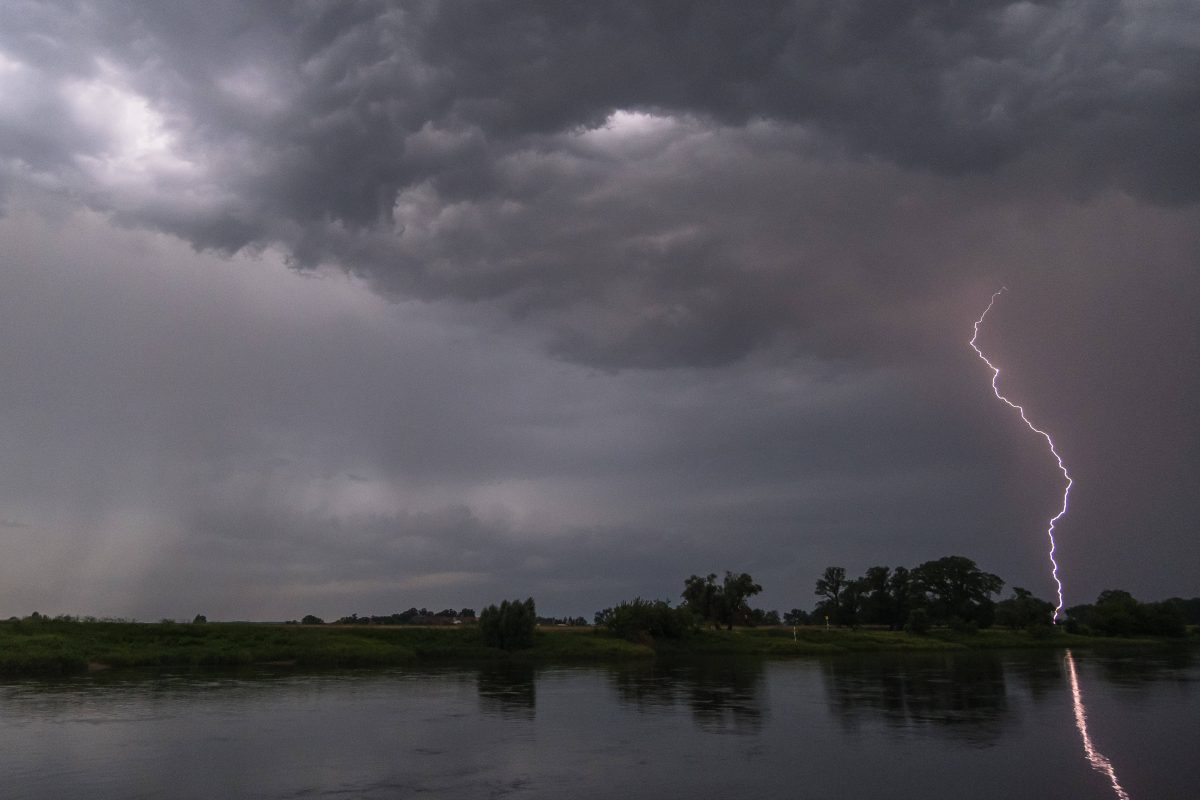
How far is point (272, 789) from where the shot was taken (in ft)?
78.1

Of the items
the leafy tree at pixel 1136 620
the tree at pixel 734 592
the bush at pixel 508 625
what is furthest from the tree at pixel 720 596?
the leafy tree at pixel 1136 620

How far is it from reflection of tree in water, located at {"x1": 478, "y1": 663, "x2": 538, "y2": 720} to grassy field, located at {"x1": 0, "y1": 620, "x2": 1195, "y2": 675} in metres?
13.1

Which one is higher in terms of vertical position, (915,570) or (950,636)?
(915,570)

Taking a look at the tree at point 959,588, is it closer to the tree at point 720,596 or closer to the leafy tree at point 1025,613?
the leafy tree at point 1025,613

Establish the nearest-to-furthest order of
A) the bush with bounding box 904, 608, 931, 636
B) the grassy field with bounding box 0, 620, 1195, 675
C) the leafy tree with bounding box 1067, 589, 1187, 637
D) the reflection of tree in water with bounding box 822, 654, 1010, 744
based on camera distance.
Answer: the reflection of tree in water with bounding box 822, 654, 1010, 744 < the grassy field with bounding box 0, 620, 1195, 675 < the bush with bounding box 904, 608, 931, 636 < the leafy tree with bounding box 1067, 589, 1187, 637

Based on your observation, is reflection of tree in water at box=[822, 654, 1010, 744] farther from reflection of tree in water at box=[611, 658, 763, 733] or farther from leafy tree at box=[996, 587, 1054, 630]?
leafy tree at box=[996, 587, 1054, 630]

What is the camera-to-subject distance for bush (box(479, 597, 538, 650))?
96.2 metres

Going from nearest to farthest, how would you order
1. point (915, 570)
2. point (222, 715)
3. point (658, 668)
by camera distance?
point (222, 715)
point (658, 668)
point (915, 570)

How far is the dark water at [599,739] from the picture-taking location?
24.3 m

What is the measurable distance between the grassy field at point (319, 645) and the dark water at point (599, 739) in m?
16.7

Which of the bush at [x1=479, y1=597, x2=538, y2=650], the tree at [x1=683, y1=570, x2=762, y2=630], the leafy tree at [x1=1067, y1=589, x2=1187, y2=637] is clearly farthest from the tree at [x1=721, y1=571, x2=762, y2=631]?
the leafy tree at [x1=1067, y1=589, x2=1187, y2=637]

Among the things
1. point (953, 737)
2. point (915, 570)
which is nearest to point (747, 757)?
point (953, 737)

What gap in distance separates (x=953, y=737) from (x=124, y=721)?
1367 inches

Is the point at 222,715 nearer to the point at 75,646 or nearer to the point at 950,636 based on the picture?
the point at 75,646
